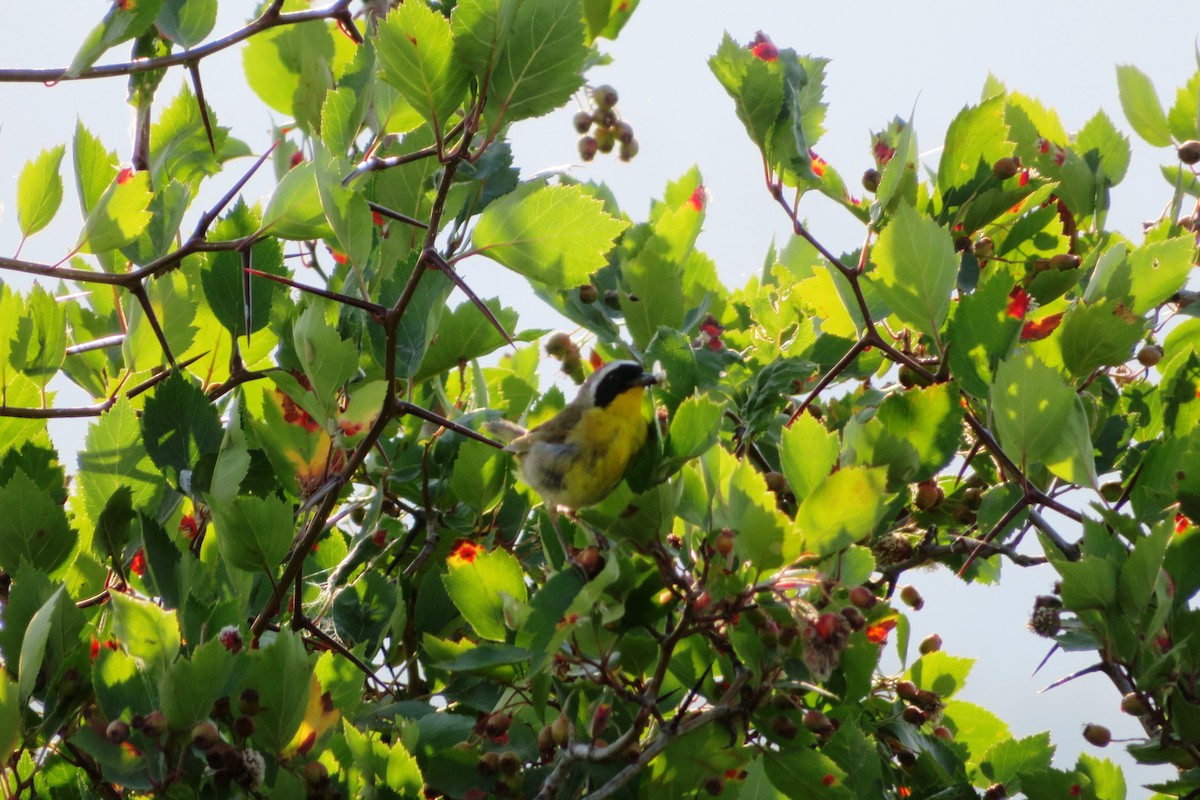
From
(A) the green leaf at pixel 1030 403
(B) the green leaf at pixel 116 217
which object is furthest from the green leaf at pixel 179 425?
(A) the green leaf at pixel 1030 403

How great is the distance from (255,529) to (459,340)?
62 centimetres

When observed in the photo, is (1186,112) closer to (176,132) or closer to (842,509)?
(842,509)

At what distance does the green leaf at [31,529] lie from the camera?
1.95 m

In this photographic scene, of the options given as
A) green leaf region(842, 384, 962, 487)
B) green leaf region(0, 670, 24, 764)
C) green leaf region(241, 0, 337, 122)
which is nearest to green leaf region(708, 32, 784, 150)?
green leaf region(842, 384, 962, 487)

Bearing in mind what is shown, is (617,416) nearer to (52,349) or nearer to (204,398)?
(204,398)

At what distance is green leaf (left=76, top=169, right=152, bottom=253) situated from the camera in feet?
6.93

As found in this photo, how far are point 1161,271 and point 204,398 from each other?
1793 millimetres

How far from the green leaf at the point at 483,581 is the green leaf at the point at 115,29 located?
1087 millimetres

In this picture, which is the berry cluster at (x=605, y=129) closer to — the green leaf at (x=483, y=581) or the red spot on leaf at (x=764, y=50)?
the red spot on leaf at (x=764, y=50)

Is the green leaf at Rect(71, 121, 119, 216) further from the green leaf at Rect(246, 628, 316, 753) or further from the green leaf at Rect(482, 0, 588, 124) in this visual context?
the green leaf at Rect(246, 628, 316, 753)

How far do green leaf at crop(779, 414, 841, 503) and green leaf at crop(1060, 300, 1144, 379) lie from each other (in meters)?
0.62

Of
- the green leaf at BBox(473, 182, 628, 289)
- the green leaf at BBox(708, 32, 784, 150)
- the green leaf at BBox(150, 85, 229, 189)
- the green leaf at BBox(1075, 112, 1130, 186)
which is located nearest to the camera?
the green leaf at BBox(473, 182, 628, 289)

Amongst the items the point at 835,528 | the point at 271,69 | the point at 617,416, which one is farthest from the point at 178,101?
the point at 835,528

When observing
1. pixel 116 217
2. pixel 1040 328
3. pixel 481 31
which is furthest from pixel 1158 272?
pixel 116 217
